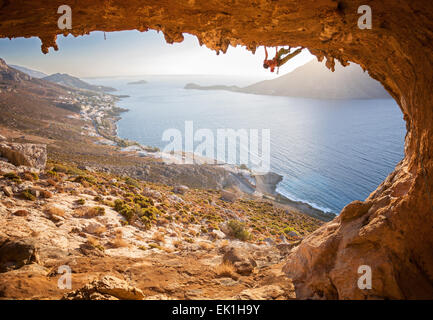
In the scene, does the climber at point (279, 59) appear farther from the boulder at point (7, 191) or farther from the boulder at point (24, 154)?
the boulder at point (24, 154)

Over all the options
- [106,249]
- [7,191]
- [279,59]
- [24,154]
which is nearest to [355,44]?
[279,59]

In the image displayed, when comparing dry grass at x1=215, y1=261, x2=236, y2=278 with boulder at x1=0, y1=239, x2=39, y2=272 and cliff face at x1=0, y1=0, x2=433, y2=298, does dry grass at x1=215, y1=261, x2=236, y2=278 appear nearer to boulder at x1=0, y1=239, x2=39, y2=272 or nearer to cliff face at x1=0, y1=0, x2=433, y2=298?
cliff face at x1=0, y1=0, x2=433, y2=298

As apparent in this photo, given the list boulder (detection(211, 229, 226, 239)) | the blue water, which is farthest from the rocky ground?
the blue water

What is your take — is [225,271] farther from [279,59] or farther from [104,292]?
[279,59]

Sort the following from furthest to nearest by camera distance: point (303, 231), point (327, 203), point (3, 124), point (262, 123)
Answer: point (262, 123)
point (3, 124)
point (327, 203)
point (303, 231)
